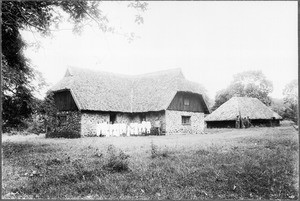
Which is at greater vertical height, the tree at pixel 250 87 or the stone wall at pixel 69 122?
the tree at pixel 250 87

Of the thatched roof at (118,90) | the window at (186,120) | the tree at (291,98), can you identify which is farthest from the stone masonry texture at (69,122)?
the tree at (291,98)

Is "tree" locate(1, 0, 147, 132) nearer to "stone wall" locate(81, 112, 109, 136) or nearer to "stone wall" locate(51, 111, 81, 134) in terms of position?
"stone wall" locate(81, 112, 109, 136)

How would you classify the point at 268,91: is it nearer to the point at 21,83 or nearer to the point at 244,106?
the point at 244,106

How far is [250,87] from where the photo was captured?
27.4 ft

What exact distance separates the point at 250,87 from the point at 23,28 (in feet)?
25.0

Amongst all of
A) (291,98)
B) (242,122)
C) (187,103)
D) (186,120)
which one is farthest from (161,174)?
(186,120)

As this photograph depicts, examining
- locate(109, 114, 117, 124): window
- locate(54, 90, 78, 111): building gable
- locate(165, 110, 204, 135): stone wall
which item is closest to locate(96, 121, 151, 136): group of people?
locate(109, 114, 117, 124): window

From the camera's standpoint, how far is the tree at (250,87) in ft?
25.2

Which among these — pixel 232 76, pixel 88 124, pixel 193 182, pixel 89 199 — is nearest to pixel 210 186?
pixel 193 182

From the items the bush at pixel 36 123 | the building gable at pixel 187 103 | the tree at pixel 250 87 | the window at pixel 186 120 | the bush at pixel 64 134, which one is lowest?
the bush at pixel 64 134

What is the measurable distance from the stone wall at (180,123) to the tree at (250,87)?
1137cm

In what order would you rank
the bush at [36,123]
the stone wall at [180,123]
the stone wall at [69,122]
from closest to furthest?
the bush at [36,123] → the stone wall at [69,122] → the stone wall at [180,123]

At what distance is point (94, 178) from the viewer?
6.30 meters

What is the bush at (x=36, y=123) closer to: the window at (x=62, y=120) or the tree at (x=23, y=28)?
the tree at (x=23, y=28)
